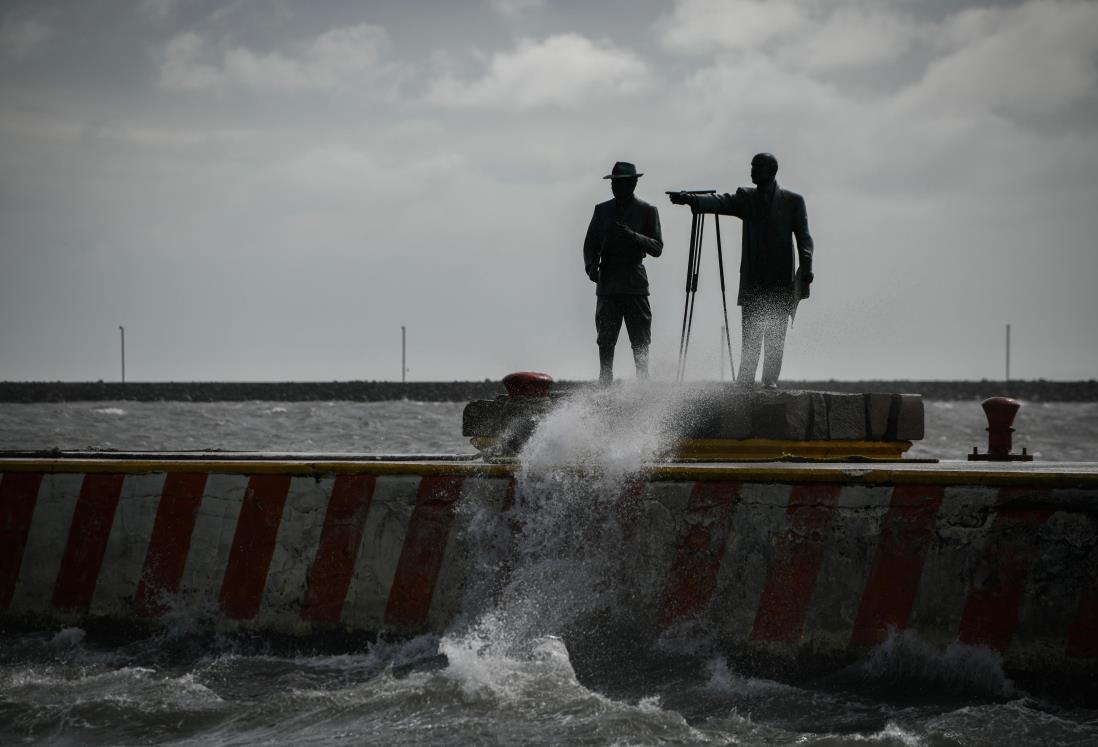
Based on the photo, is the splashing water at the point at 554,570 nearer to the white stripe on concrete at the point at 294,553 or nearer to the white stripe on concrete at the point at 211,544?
the white stripe on concrete at the point at 294,553

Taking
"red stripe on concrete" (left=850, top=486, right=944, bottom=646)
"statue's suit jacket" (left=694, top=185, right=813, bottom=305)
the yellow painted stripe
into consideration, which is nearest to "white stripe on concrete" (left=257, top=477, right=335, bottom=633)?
the yellow painted stripe

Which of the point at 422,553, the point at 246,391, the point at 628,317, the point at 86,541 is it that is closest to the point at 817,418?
the point at 628,317

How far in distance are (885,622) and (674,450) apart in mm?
1932

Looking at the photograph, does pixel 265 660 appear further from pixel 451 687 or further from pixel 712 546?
pixel 712 546

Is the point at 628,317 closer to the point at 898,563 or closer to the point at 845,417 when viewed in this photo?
the point at 845,417

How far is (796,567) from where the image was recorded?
583 cm

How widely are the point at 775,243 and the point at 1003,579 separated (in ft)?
11.1

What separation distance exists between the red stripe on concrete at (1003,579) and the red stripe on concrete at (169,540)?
3.90 m

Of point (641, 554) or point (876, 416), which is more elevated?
point (876, 416)

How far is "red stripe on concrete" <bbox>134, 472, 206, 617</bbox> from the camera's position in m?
6.84

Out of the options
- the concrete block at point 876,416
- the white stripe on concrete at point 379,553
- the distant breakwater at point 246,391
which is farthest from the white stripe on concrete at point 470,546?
the distant breakwater at point 246,391

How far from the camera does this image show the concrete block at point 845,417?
776cm

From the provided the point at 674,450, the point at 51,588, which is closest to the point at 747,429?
the point at 674,450

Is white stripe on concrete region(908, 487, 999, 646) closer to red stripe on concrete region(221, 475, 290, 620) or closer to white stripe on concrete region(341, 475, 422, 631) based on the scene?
white stripe on concrete region(341, 475, 422, 631)
